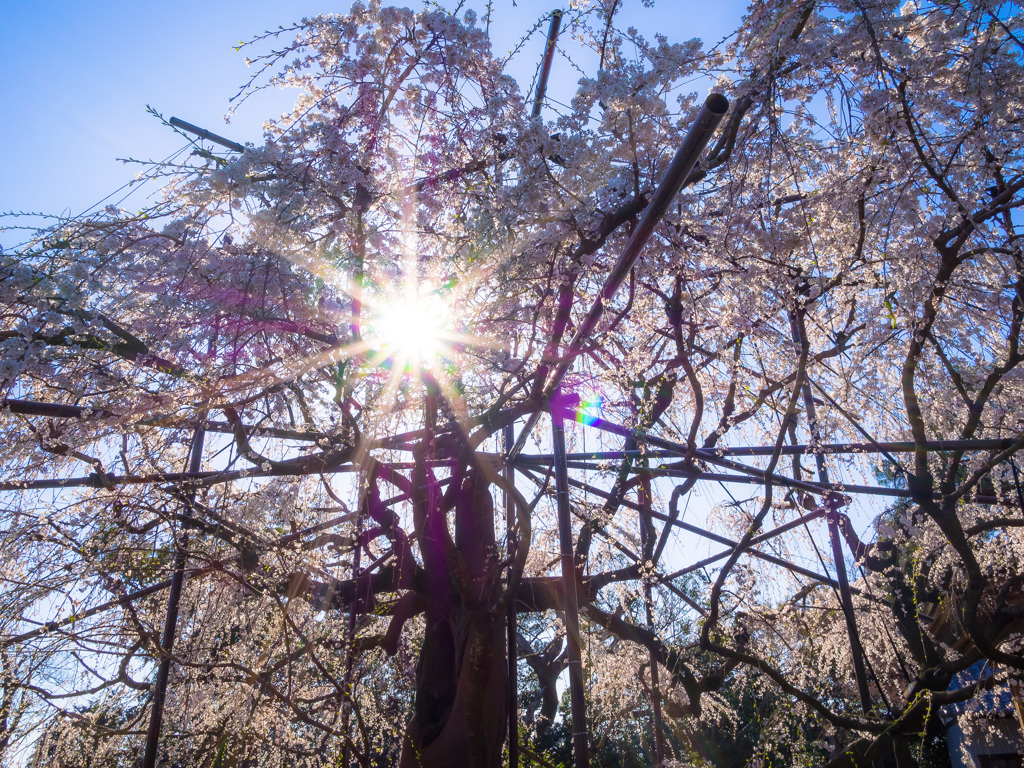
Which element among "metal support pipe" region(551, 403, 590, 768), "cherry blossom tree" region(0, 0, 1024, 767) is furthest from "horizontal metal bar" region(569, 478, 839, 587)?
"metal support pipe" region(551, 403, 590, 768)

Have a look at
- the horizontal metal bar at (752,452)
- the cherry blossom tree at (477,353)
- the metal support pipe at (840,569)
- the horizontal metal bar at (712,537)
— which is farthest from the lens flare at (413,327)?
the metal support pipe at (840,569)

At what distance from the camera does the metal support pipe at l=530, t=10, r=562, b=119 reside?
3.48 metres

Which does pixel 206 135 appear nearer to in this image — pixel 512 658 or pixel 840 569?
pixel 512 658

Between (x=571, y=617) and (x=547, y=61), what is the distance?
321 centimetres

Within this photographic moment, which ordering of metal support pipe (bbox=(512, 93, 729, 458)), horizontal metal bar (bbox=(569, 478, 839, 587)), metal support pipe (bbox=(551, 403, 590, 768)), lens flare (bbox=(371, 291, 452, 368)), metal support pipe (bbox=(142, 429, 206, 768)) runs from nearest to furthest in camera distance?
metal support pipe (bbox=(512, 93, 729, 458)), metal support pipe (bbox=(551, 403, 590, 768)), metal support pipe (bbox=(142, 429, 206, 768)), lens flare (bbox=(371, 291, 452, 368)), horizontal metal bar (bbox=(569, 478, 839, 587))

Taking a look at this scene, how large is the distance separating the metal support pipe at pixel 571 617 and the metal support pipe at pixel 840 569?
1.65m

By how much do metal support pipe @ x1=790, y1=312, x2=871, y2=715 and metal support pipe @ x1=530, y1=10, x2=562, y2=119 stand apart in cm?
199

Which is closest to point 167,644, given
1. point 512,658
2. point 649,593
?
point 512,658

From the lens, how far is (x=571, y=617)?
10.2 ft

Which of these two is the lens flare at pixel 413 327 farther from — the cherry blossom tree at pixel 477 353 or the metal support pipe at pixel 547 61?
the metal support pipe at pixel 547 61

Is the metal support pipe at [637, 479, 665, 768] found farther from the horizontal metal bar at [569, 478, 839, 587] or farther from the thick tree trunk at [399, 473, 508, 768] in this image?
the thick tree trunk at [399, 473, 508, 768]

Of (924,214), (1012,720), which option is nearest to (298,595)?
(924,214)

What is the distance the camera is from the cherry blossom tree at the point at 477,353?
319cm

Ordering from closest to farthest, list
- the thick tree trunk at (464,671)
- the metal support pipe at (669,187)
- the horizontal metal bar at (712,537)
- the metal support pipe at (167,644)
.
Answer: the metal support pipe at (669,187) < the metal support pipe at (167,644) < the thick tree trunk at (464,671) < the horizontal metal bar at (712,537)
